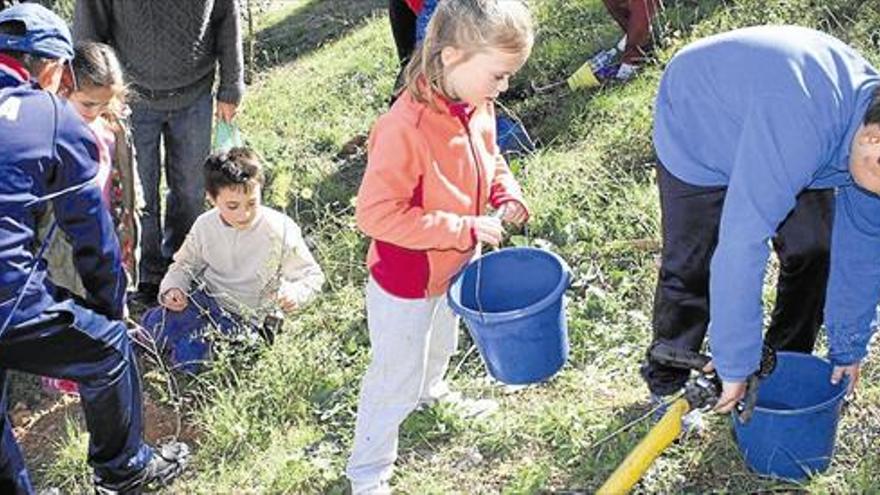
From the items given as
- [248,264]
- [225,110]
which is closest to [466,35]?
[248,264]

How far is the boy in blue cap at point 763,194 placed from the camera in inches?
94.4

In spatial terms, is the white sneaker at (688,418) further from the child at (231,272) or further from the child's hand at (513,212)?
the child at (231,272)

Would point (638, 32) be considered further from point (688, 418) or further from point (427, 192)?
point (427, 192)

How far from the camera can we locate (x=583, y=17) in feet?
23.1

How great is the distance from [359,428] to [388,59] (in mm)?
4727

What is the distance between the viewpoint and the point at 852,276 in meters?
2.87

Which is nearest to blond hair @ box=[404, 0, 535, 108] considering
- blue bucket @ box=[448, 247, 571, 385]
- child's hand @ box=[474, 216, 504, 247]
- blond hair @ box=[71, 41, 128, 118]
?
child's hand @ box=[474, 216, 504, 247]

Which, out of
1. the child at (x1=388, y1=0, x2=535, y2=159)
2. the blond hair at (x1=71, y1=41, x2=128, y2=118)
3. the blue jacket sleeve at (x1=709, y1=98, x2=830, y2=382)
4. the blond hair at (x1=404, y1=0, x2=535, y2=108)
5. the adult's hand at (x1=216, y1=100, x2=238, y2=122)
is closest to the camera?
the blue jacket sleeve at (x1=709, y1=98, x2=830, y2=382)

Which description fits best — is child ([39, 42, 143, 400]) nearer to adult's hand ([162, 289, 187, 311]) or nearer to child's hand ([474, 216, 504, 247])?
adult's hand ([162, 289, 187, 311])

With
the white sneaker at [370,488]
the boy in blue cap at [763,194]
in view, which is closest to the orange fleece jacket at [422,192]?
the boy in blue cap at [763,194]

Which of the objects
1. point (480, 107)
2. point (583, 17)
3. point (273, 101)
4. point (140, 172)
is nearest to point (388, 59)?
point (273, 101)

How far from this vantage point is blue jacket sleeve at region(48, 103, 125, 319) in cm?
293

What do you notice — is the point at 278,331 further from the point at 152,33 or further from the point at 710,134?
the point at 710,134

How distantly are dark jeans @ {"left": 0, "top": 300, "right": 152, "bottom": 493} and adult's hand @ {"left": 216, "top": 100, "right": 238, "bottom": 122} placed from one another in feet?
5.64
